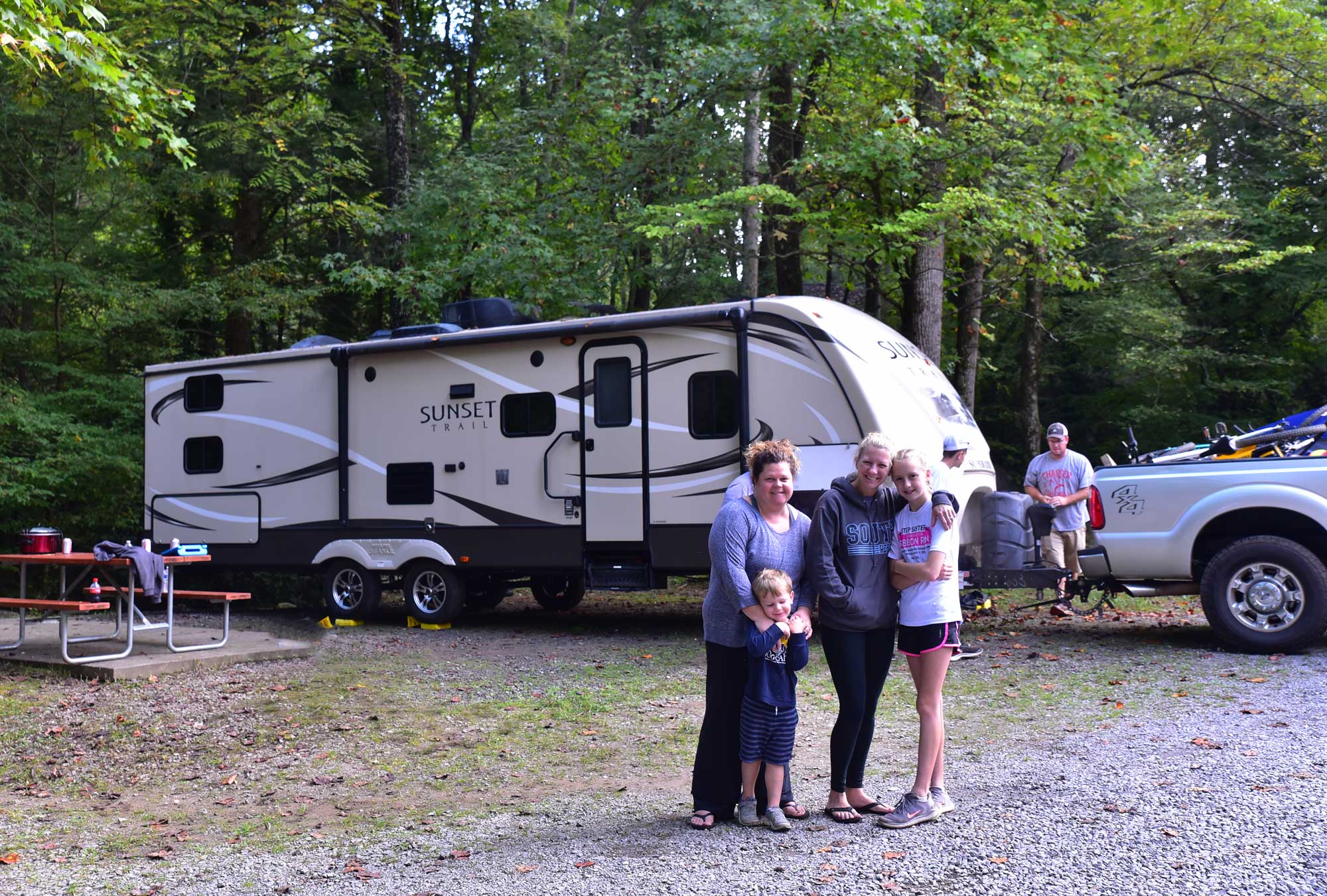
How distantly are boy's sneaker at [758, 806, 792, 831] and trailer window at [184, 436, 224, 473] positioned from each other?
33.5ft

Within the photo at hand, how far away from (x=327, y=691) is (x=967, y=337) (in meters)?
11.7

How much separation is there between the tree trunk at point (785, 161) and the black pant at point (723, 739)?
10103 mm

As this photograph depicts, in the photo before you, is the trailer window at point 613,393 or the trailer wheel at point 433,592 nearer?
the trailer window at point 613,393

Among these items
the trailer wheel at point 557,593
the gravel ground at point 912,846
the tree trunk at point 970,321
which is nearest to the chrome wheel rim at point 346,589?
the trailer wheel at point 557,593

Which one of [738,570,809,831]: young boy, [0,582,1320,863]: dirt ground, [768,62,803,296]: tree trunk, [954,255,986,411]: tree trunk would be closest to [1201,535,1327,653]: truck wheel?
[0,582,1320,863]: dirt ground

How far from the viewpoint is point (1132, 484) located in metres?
9.31

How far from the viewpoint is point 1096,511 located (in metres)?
9.43

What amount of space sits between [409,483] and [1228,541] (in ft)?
25.0

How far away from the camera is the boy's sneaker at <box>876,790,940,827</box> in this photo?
4828mm

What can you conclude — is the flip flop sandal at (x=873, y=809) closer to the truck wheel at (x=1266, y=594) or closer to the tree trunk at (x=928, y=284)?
the truck wheel at (x=1266, y=594)

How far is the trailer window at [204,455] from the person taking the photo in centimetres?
1348

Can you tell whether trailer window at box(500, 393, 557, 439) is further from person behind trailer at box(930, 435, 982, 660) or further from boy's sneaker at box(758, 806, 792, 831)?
boy's sneaker at box(758, 806, 792, 831)

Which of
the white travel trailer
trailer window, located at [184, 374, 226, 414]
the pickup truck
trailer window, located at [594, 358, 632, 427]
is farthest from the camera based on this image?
trailer window, located at [184, 374, 226, 414]

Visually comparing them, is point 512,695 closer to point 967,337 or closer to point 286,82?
point 967,337
